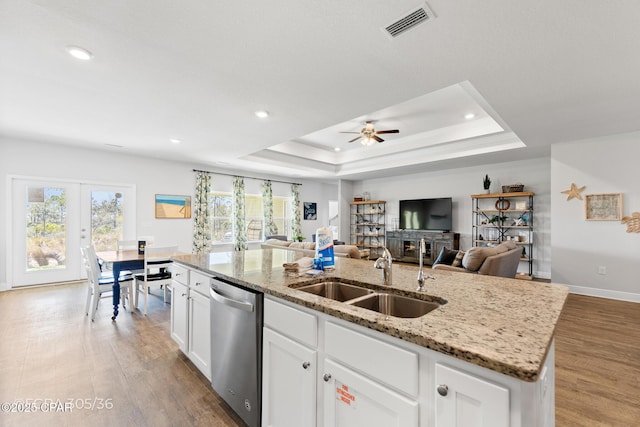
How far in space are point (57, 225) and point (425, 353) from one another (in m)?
6.85

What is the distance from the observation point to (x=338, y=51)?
7.34 ft

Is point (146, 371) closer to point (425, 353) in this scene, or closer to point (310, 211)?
point (425, 353)

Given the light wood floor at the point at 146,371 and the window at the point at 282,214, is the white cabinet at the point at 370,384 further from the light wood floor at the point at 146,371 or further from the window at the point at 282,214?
the window at the point at 282,214

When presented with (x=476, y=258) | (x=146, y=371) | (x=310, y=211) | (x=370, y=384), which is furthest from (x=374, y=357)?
(x=310, y=211)

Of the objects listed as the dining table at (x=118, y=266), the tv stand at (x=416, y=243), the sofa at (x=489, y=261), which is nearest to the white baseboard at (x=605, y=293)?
the sofa at (x=489, y=261)

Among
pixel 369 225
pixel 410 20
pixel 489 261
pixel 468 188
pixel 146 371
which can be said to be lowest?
pixel 146 371

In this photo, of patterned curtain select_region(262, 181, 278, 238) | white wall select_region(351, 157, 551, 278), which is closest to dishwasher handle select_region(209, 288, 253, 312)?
patterned curtain select_region(262, 181, 278, 238)

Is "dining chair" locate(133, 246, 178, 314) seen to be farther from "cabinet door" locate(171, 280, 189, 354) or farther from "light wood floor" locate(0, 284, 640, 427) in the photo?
"cabinet door" locate(171, 280, 189, 354)

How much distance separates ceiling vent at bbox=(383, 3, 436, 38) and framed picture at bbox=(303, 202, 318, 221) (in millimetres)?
7538

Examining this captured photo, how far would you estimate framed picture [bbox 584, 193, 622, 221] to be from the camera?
4359mm

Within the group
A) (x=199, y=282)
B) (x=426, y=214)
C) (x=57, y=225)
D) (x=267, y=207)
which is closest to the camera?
(x=199, y=282)

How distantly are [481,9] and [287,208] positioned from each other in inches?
302

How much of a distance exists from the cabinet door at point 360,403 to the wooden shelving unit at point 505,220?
6.22 meters

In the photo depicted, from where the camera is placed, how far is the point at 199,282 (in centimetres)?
223
